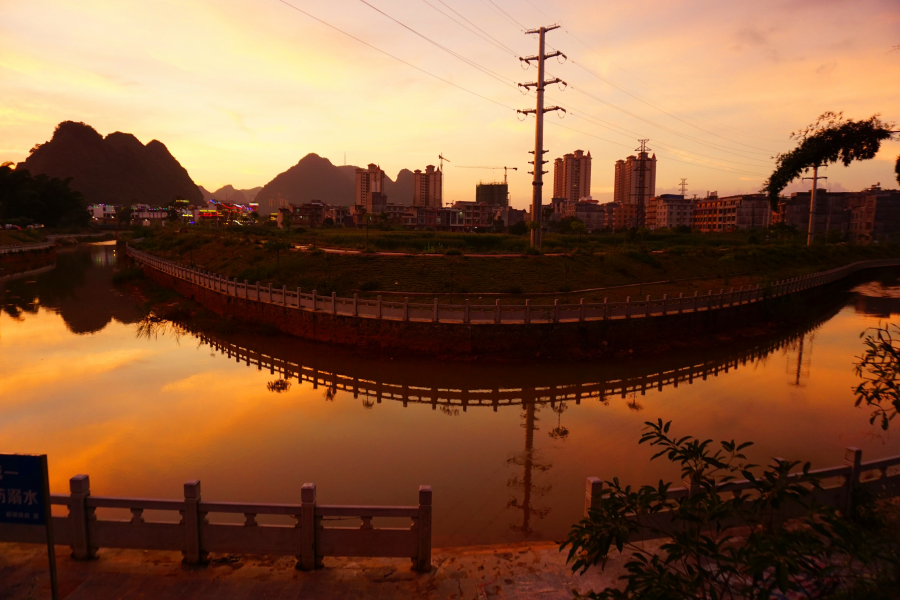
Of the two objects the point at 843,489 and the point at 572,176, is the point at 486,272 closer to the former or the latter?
the point at 843,489

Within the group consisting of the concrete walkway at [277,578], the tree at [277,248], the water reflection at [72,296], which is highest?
the tree at [277,248]

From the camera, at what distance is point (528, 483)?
1120 cm

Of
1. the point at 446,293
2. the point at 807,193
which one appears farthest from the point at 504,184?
the point at 446,293

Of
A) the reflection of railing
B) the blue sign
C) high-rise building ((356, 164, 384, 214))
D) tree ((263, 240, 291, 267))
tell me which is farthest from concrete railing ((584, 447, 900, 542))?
high-rise building ((356, 164, 384, 214))

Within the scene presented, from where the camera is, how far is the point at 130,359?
21.2 m

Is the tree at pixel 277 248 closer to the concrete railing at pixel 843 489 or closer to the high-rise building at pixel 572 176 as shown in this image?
the concrete railing at pixel 843 489

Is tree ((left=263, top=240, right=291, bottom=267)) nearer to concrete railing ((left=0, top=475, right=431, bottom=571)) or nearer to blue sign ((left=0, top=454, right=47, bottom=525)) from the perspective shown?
concrete railing ((left=0, top=475, right=431, bottom=571))

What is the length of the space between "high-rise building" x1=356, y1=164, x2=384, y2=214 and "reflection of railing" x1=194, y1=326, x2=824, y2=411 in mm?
135699

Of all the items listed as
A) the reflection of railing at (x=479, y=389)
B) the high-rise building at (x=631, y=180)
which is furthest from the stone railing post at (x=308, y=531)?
the high-rise building at (x=631, y=180)

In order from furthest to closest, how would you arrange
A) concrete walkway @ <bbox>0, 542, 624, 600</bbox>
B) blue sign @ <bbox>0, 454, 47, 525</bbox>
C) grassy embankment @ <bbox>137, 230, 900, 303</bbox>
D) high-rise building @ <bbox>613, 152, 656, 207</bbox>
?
high-rise building @ <bbox>613, 152, 656, 207</bbox>, grassy embankment @ <bbox>137, 230, 900, 303</bbox>, concrete walkway @ <bbox>0, 542, 624, 600</bbox>, blue sign @ <bbox>0, 454, 47, 525</bbox>

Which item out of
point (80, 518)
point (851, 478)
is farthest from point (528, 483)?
point (80, 518)

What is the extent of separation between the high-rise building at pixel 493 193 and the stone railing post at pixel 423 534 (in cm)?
16645

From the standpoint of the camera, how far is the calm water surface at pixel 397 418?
10953mm

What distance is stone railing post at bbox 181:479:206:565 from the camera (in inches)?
260
